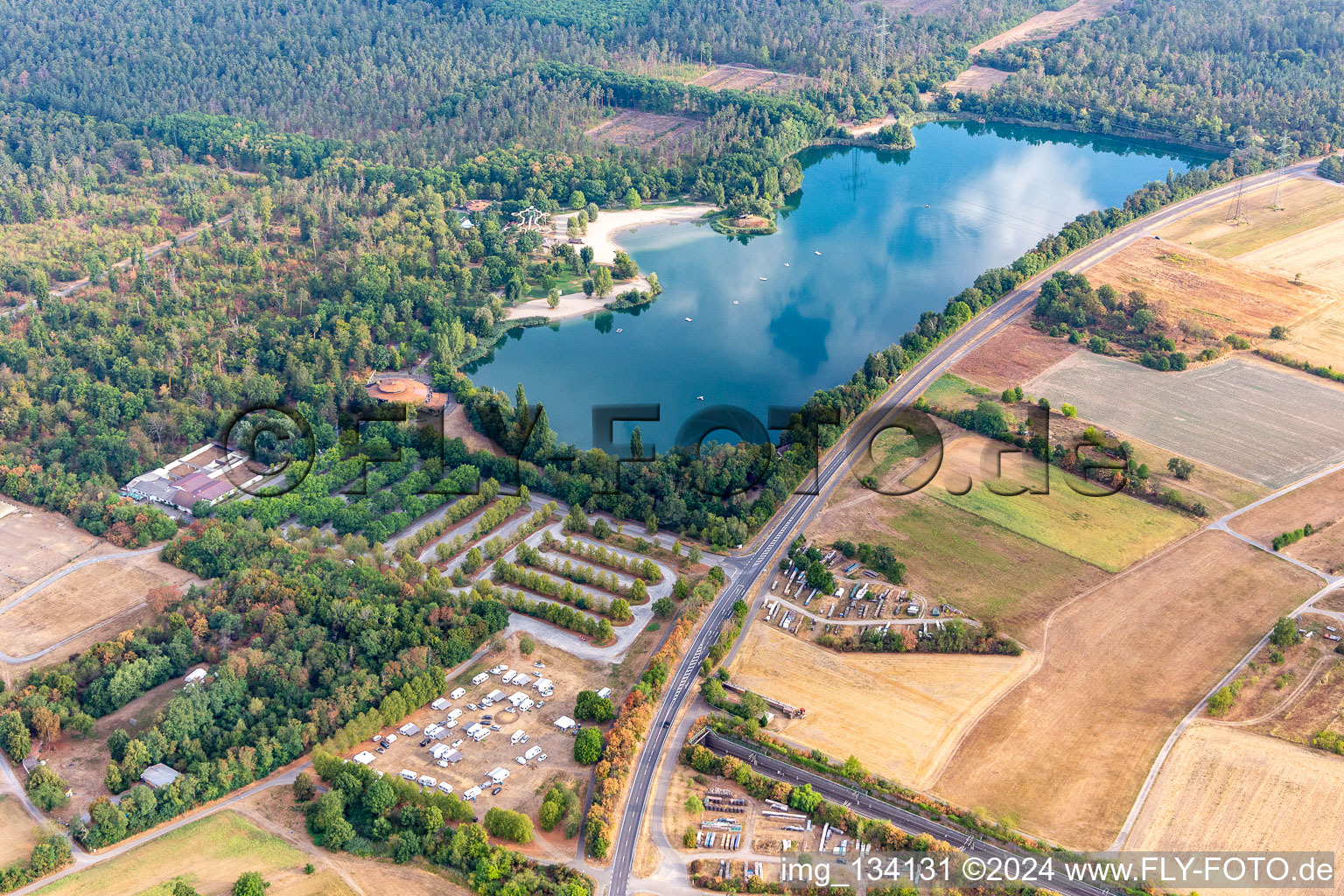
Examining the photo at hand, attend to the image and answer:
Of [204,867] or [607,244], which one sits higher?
[607,244]

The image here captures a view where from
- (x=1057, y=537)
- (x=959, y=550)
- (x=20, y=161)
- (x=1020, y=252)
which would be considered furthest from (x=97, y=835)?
(x=20, y=161)

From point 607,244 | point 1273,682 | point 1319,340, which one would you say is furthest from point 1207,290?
point 607,244

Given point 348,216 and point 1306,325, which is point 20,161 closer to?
point 348,216

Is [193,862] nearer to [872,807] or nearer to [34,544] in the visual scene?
[872,807]

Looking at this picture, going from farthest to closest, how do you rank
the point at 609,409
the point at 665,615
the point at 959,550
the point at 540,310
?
the point at 540,310, the point at 609,409, the point at 959,550, the point at 665,615

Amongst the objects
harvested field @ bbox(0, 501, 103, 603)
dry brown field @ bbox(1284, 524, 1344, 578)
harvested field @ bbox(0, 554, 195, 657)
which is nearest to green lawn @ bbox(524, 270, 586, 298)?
harvested field @ bbox(0, 501, 103, 603)

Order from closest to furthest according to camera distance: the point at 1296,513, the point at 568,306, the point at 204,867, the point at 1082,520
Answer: the point at 204,867 < the point at 1082,520 < the point at 1296,513 < the point at 568,306

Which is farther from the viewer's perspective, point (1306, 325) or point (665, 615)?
point (1306, 325)
